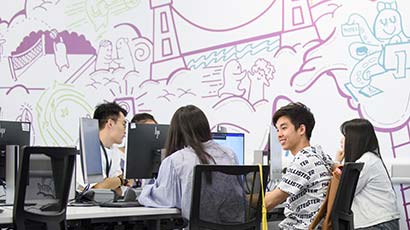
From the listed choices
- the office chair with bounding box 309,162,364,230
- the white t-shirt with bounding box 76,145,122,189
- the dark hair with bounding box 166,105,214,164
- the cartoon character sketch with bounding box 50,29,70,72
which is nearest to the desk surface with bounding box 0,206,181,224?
the dark hair with bounding box 166,105,214,164

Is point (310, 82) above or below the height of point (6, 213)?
above

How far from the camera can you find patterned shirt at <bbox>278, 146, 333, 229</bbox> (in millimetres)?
3517

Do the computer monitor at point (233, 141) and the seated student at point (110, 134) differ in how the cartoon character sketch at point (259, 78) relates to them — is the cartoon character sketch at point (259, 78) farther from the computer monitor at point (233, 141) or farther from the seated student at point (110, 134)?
the seated student at point (110, 134)

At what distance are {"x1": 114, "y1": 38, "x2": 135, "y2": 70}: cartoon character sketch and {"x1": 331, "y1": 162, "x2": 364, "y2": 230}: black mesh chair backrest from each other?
3.40m

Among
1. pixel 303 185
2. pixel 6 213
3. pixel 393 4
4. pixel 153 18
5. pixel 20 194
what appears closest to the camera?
pixel 20 194

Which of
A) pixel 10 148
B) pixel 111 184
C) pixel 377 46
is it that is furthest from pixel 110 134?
pixel 377 46

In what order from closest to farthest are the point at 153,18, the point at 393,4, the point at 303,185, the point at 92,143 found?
the point at 303,185 < the point at 92,143 < the point at 393,4 < the point at 153,18

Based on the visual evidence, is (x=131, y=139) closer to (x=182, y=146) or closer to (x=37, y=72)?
(x=182, y=146)

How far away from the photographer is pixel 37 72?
21.2 feet

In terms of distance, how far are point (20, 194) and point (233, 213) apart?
0.95 m

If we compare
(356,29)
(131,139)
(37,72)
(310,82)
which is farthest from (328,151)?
(37,72)

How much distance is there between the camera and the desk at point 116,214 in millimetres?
3271

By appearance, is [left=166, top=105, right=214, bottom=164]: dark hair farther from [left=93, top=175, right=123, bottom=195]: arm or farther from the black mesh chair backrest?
[left=93, top=175, right=123, bottom=195]: arm

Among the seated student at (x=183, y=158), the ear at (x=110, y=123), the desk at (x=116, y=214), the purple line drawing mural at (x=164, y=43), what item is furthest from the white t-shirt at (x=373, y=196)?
the purple line drawing mural at (x=164, y=43)
